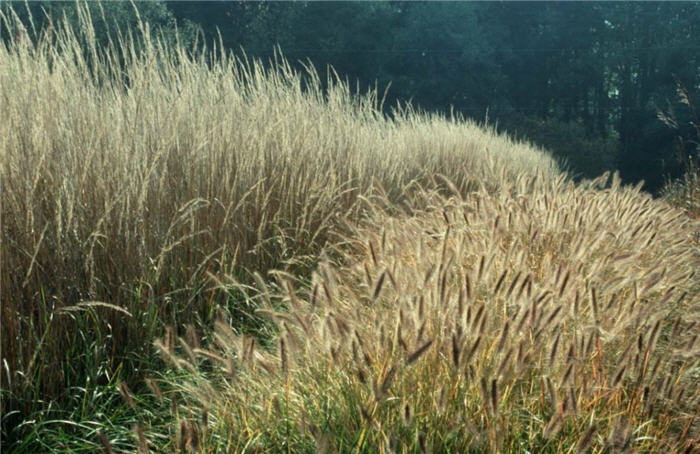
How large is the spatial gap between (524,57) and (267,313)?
2887 centimetres

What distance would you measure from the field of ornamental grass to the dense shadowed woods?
17997 millimetres

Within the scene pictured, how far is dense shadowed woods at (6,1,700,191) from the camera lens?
2516 cm

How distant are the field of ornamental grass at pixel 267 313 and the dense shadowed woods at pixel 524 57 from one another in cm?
1800

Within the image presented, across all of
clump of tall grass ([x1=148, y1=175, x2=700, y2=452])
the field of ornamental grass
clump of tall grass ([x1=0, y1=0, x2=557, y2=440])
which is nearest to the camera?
clump of tall grass ([x1=148, y1=175, x2=700, y2=452])

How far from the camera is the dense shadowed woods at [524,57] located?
2516cm

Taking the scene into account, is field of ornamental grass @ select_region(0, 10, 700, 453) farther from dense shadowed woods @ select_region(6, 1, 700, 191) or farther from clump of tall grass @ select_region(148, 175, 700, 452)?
dense shadowed woods @ select_region(6, 1, 700, 191)

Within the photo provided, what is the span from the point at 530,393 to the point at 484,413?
30 centimetres

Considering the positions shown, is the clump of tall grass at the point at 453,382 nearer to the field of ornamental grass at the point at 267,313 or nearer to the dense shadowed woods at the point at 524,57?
the field of ornamental grass at the point at 267,313

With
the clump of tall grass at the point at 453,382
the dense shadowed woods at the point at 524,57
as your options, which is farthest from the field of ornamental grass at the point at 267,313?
the dense shadowed woods at the point at 524,57

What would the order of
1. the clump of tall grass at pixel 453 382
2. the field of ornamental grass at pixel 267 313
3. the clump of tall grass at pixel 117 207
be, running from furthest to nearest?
the clump of tall grass at pixel 117 207 < the field of ornamental grass at pixel 267 313 < the clump of tall grass at pixel 453 382

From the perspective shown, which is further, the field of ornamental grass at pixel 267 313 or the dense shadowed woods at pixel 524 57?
the dense shadowed woods at pixel 524 57

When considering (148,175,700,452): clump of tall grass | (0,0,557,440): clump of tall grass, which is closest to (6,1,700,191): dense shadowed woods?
(0,0,557,440): clump of tall grass

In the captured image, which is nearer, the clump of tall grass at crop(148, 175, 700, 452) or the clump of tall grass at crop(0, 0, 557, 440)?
the clump of tall grass at crop(148, 175, 700, 452)

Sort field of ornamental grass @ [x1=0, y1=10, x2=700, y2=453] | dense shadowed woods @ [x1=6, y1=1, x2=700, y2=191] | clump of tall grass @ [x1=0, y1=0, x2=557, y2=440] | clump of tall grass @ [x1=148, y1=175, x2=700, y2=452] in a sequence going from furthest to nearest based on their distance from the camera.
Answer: dense shadowed woods @ [x1=6, y1=1, x2=700, y2=191] < clump of tall grass @ [x1=0, y1=0, x2=557, y2=440] < field of ornamental grass @ [x1=0, y1=10, x2=700, y2=453] < clump of tall grass @ [x1=148, y1=175, x2=700, y2=452]
